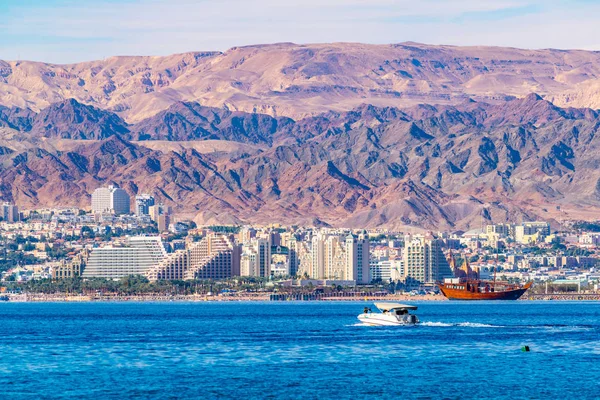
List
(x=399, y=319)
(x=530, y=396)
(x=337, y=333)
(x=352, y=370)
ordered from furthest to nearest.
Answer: (x=399, y=319) < (x=337, y=333) < (x=352, y=370) < (x=530, y=396)

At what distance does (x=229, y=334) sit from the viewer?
159m

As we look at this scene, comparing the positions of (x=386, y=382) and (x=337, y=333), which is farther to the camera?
(x=337, y=333)

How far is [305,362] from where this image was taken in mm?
120750

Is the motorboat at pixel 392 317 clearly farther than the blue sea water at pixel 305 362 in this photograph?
Yes

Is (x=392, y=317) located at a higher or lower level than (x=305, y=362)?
higher

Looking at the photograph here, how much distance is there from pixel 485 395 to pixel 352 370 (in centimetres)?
1636

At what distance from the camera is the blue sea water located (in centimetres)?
10238

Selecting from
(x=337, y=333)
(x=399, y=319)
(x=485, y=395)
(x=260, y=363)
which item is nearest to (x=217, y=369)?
(x=260, y=363)

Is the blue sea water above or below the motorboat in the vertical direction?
below

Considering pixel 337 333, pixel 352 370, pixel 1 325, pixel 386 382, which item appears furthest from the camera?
pixel 1 325

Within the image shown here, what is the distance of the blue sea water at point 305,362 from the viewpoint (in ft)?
336

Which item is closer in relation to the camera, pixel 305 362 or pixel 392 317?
pixel 305 362

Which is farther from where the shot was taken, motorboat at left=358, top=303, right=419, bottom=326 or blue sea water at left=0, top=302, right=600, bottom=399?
motorboat at left=358, top=303, right=419, bottom=326

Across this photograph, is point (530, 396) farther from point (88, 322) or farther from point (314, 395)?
point (88, 322)
